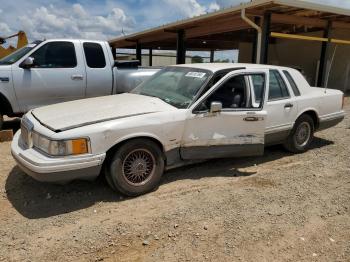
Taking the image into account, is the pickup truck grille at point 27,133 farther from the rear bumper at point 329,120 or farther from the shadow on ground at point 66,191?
the rear bumper at point 329,120

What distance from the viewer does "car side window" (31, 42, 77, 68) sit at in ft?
22.8

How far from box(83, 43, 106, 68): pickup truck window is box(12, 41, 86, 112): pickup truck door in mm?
162

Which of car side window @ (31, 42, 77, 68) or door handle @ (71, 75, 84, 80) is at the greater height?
car side window @ (31, 42, 77, 68)

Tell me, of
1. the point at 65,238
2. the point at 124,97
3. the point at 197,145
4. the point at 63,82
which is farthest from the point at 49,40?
the point at 65,238

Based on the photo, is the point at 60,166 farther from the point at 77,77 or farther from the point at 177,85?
the point at 77,77

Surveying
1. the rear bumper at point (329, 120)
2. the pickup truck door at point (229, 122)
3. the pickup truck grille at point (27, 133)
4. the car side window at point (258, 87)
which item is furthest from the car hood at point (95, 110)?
the rear bumper at point (329, 120)

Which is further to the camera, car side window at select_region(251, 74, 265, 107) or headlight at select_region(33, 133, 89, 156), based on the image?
car side window at select_region(251, 74, 265, 107)

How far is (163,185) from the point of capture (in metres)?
4.47

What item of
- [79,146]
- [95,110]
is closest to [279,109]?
[95,110]

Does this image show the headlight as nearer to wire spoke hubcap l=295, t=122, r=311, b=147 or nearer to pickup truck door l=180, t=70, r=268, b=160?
pickup truck door l=180, t=70, r=268, b=160

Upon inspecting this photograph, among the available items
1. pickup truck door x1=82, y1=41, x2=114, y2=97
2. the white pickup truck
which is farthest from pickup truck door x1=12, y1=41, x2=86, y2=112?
pickup truck door x1=82, y1=41, x2=114, y2=97

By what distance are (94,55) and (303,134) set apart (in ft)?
15.4

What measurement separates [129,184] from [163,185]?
24.0 inches

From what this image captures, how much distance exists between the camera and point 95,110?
13.7 ft
